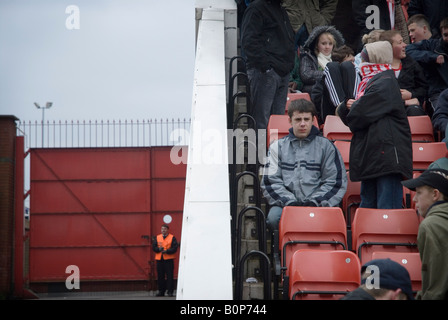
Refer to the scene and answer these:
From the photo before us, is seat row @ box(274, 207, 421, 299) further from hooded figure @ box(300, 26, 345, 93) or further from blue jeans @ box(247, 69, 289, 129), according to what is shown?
hooded figure @ box(300, 26, 345, 93)

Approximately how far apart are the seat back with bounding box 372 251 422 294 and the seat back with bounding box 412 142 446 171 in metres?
2.14

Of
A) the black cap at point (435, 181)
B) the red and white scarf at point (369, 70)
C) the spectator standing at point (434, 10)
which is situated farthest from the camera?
the spectator standing at point (434, 10)

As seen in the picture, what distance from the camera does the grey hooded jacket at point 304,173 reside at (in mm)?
6406

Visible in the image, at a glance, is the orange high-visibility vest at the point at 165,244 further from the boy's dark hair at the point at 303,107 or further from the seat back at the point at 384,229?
the seat back at the point at 384,229

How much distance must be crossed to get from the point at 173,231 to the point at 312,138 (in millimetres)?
10952

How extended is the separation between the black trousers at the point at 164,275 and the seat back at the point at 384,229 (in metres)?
9.69

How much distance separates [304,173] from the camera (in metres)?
6.55

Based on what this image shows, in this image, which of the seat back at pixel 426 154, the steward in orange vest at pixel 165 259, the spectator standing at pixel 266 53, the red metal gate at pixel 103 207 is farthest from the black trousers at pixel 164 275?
the seat back at pixel 426 154

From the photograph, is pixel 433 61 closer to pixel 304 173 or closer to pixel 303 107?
pixel 303 107

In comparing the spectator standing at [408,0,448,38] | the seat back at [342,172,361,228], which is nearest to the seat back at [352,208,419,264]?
the seat back at [342,172,361,228]

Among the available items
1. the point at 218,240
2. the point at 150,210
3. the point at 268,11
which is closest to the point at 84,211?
the point at 150,210

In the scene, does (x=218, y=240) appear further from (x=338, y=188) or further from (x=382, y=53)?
(x=382, y=53)

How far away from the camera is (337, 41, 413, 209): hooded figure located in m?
6.34

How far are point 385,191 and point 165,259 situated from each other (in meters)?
9.81
